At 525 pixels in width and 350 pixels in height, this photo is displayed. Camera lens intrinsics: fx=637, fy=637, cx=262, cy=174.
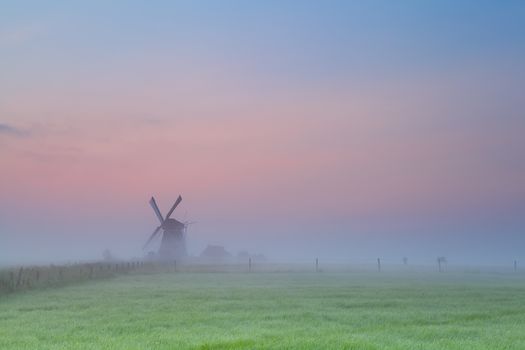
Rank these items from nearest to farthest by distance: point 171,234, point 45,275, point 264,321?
point 264,321
point 45,275
point 171,234

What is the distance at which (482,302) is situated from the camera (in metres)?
28.0

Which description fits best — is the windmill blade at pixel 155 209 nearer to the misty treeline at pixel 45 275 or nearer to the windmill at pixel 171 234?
the windmill at pixel 171 234

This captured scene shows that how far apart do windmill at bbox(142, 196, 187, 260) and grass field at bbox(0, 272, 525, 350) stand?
9377 centimetres

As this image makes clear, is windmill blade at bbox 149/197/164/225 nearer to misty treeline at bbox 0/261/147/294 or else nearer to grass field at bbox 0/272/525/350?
misty treeline at bbox 0/261/147/294

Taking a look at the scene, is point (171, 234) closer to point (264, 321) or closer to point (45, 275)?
point (45, 275)

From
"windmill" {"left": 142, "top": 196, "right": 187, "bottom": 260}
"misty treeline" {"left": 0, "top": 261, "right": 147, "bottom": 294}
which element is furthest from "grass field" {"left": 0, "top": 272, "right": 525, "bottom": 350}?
"windmill" {"left": 142, "top": 196, "right": 187, "bottom": 260}

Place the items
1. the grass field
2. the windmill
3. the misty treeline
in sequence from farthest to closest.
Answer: the windmill → the misty treeline → the grass field

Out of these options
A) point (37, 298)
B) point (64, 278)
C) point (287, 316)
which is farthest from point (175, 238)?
point (287, 316)

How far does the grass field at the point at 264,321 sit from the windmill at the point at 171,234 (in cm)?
9377

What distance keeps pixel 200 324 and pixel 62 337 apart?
435 cm

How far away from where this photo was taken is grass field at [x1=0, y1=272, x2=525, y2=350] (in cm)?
1517

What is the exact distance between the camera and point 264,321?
1981 centimetres

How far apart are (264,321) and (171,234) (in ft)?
356

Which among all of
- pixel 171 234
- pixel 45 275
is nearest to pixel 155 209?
pixel 171 234
